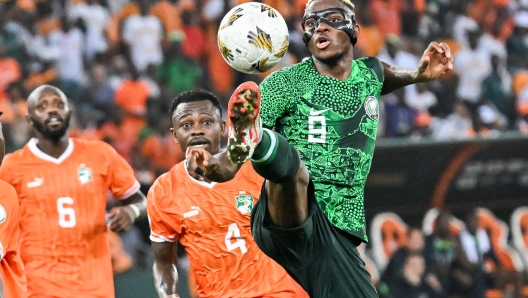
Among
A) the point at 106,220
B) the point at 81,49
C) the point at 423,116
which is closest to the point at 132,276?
the point at 106,220

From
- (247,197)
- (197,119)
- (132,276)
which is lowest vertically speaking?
(132,276)

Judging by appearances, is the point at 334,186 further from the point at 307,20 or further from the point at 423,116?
the point at 423,116

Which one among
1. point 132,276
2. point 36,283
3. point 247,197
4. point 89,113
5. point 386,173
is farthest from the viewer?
point 89,113

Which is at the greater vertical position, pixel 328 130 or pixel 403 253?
pixel 328 130

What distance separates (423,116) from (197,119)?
858 centimetres

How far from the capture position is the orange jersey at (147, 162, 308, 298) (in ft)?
21.5

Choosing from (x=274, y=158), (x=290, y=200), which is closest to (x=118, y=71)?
(x=290, y=200)

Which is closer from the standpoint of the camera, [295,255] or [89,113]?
[295,255]

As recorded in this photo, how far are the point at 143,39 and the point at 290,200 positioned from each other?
9.66 m

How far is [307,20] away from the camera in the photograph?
630 cm

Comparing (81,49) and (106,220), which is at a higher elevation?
(81,49)

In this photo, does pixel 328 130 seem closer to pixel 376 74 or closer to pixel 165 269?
pixel 376 74

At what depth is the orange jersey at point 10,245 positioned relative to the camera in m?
6.24

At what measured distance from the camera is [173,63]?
14703mm
